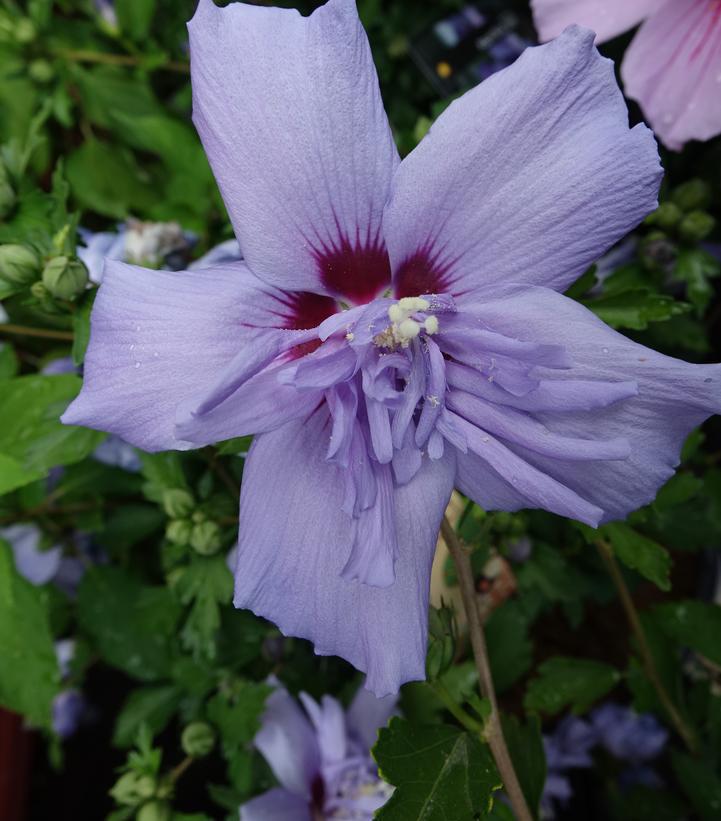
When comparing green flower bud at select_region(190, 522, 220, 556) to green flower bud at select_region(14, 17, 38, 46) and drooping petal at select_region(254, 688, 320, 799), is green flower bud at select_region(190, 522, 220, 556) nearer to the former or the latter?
drooping petal at select_region(254, 688, 320, 799)

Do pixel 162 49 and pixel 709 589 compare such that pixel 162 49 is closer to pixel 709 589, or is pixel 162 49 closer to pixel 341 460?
pixel 341 460

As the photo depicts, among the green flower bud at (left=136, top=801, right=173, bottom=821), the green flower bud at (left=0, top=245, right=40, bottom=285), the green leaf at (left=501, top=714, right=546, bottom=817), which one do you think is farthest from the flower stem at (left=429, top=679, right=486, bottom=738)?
the green flower bud at (left=0, top=245, right=40, bottom=285)

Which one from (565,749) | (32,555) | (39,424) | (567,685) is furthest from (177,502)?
(565,749)

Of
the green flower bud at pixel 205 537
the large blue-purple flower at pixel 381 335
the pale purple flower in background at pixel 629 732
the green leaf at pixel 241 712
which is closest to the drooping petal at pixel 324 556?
the large blue-purple flower at pixel 381 335

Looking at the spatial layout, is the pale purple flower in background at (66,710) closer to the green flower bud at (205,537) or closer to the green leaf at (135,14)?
the green flower bud at (205,537)

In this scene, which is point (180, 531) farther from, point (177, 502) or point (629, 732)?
point (629, 732)

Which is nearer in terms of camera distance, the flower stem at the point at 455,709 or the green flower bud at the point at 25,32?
the flower stem at the point at 455,709
